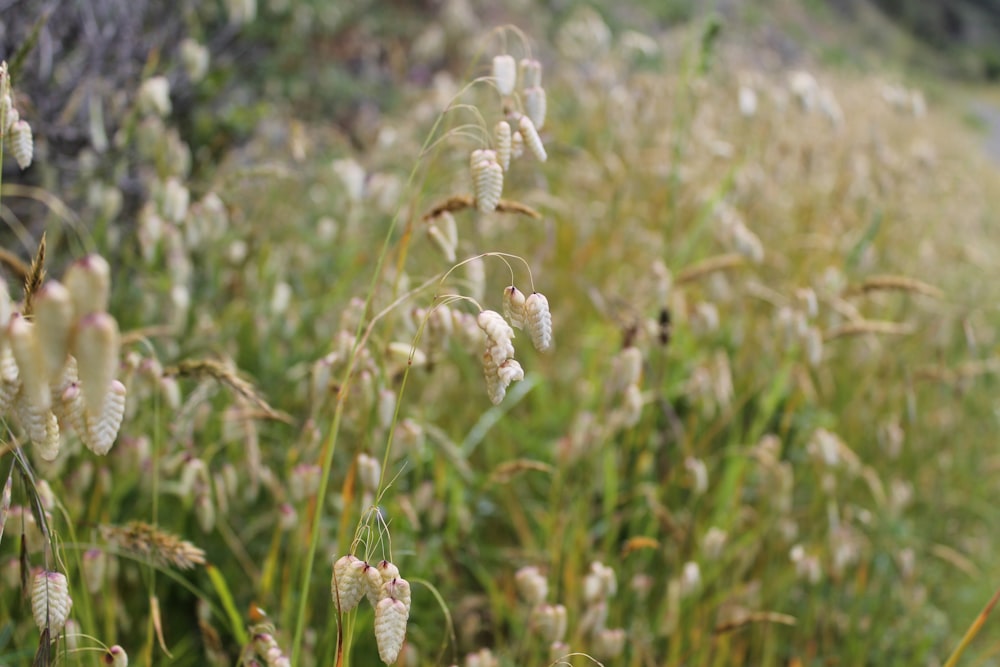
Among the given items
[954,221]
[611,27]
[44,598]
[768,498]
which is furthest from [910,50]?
[44,598]

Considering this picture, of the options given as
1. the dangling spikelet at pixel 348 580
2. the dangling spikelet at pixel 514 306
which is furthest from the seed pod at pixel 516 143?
the dangling spikelet at pixel 348 580

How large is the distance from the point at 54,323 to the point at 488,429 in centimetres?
188

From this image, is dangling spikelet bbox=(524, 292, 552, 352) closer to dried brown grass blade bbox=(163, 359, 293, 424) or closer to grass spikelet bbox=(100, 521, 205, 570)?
dried brown grass blade bbox=(163, 359, 293, 424)

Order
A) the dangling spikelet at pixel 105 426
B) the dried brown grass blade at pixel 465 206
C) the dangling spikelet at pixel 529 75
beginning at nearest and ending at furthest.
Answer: the dangling spikelet at pixel 105 426 < the dried brown grass blade at pixel 465 206 < the dangling spikelet at pixel 529 75

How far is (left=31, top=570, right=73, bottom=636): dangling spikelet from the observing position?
3.05 feet

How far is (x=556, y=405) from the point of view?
2.67 m

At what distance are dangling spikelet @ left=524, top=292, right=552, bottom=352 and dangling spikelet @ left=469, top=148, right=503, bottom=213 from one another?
0.17m

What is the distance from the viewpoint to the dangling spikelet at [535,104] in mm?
1305

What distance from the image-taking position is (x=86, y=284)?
0.62m

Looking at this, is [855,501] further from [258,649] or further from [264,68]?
[264,68]

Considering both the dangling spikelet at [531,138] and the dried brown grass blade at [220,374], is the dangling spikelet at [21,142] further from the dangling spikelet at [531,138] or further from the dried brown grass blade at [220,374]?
the dangling spikelet at [531,138]

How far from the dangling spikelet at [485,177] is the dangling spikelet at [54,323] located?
544 millimetres

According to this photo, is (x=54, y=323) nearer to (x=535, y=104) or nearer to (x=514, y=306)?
(x=514, y=306)

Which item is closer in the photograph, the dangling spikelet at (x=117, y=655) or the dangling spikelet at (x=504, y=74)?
the dangling spikelet at (x=117, y=655)
